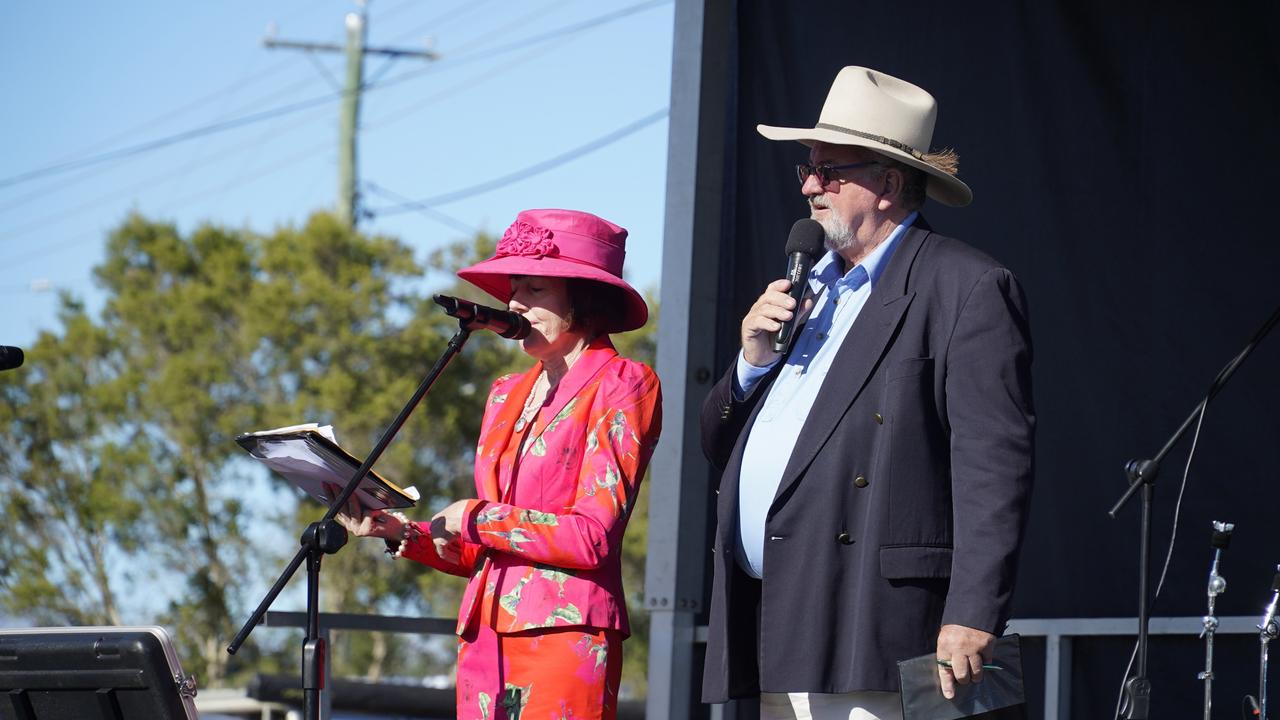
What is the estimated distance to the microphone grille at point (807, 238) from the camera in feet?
9.43

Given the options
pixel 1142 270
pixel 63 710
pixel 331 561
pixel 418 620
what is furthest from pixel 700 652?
pixel 331 561

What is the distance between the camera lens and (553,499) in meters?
3.15

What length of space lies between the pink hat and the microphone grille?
20.3 inches

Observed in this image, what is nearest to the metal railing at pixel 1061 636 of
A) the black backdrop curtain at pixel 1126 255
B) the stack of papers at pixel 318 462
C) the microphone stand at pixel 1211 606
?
the black backdrop curtain at pixel 1126 255

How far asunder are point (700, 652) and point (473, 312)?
199 centimetres

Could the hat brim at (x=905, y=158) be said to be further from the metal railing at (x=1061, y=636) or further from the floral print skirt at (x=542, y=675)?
the metal railing at (x=1061, y=636)

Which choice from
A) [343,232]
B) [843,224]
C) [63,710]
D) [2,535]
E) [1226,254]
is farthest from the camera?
[343,232]

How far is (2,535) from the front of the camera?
1591 cm

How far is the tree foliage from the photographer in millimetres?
16078

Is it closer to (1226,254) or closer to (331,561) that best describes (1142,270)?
(1226,254)

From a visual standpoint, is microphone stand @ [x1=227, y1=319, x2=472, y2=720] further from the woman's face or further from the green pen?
the green pen

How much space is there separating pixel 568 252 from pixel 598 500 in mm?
590

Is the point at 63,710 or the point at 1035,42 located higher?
the point at 1035,42

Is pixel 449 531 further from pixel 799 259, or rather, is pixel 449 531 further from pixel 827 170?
pixel 827 170
